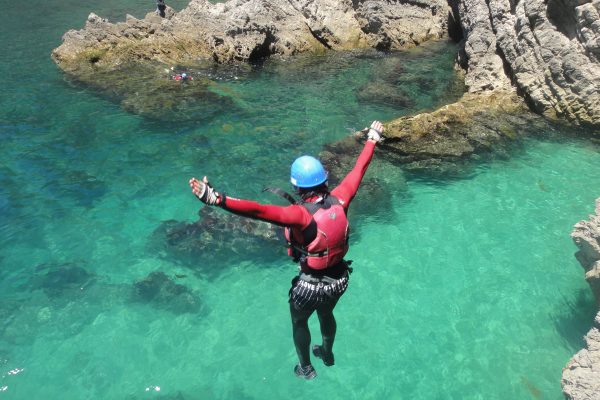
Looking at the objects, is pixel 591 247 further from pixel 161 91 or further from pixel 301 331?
pixel 161 91

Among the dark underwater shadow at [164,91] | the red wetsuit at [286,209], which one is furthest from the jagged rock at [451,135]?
the red wetsuit at [286,209]

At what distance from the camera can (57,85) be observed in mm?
17109

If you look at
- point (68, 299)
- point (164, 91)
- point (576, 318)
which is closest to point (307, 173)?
point (576, 318)

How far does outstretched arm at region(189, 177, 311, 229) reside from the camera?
13.6ft

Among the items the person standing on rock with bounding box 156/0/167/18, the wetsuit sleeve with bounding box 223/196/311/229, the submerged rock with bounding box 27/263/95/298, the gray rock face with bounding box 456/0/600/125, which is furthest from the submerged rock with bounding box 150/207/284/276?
the person standing on rock with bounding box 156/0/167/18

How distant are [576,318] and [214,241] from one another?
681cm

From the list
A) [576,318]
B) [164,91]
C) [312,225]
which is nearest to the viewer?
[312,225]

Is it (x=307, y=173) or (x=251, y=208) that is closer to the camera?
(x=251, y=208)

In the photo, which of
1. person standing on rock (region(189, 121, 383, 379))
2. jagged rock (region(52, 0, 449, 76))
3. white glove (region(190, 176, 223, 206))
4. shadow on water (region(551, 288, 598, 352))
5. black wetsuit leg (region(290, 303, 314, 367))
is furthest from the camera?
jagged rock (region(52, 0, 449, 76))

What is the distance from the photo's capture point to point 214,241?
31.4 ft

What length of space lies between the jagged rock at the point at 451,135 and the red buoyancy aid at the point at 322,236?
731cm

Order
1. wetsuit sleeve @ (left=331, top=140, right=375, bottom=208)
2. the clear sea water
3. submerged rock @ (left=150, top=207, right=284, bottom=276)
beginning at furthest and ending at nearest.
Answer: submerged rock @ (left=150, top=207, right=284, bottom=276) < the clear sea water < wetsuit sleeve @ (left=331, top=140, right=375, bottom=208)

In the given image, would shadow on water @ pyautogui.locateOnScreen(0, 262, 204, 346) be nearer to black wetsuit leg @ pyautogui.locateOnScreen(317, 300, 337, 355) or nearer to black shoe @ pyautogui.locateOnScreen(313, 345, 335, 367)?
black shoe @ pyautogui.locateOnScreen(313, 345, 335, 367)

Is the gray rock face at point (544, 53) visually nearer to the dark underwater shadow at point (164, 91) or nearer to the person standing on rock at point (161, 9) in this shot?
the dark underwater shadow at point (164, 91)
